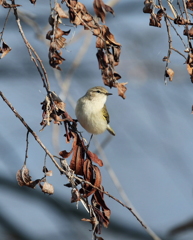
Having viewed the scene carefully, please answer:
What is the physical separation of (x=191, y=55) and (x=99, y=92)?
2095 mm

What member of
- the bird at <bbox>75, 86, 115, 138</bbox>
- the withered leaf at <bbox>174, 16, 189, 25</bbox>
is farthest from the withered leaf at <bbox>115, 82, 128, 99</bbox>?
the bird at <bbox>75, 86, 115, 138</bbox>

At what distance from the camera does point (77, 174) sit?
86.0 inches

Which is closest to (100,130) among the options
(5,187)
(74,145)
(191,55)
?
(5,187)

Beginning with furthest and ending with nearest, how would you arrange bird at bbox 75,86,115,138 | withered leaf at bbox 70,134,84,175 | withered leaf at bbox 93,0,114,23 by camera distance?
bird at bbox 75,86,115,138 < withered leaf at bbox 70,134,84,175 < withered leaf at bbox 93,0,114,23

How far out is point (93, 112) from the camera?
3.84 m

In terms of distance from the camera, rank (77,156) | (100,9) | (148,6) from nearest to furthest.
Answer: (100,9) < (148,6) < (77,156)

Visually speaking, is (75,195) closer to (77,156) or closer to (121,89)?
(77,156)

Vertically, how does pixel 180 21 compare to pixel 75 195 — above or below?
above

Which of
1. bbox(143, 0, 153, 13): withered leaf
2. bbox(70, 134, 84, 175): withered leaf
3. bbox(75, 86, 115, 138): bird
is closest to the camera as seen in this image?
bbox(143, 0, 153, 13): withered leaf

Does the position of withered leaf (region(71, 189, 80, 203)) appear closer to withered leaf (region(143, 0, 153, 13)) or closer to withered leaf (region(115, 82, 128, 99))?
withered leaf (region(115, 82, 128, 99))

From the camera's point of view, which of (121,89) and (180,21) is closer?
(121,89)

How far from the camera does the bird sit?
3.78 m

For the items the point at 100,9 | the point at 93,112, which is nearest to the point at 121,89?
the point at 100,9

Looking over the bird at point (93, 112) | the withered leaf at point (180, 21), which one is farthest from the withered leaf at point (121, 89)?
the bird at point (93, 112)
